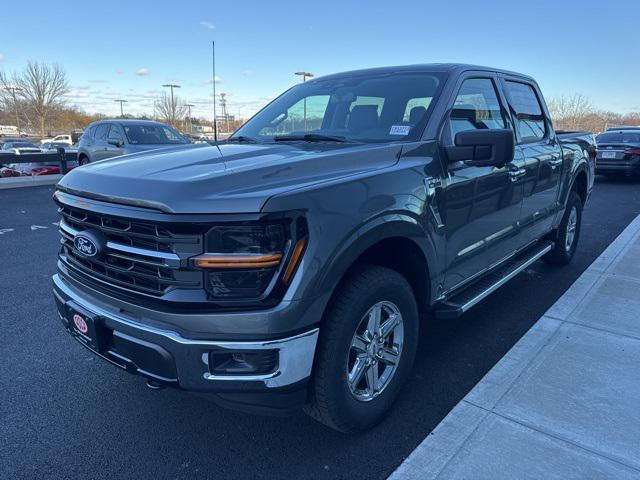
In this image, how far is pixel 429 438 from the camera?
2445mm

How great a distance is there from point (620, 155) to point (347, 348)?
1388 cm

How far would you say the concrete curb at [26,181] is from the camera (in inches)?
524

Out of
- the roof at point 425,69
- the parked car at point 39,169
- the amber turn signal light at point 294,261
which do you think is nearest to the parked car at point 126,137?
the parked car at point 39,169

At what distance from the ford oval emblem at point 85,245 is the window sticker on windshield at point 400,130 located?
71.6 inches

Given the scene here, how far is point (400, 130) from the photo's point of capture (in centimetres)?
293

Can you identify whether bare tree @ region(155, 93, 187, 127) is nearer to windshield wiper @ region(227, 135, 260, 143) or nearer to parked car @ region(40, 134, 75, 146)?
parked car @ region(40, 134, 75, 146)

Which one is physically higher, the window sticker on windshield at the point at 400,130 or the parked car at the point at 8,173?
the window sticker on windshield at the point at 400,130

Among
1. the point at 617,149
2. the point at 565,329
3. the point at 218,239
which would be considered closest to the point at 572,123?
the point at 617,149

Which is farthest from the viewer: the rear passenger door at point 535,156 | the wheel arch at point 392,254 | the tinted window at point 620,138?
the tinted window at point 620,138

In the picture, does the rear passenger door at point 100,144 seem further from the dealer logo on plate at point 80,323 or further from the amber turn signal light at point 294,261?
the amber turn signal light at point 294,261

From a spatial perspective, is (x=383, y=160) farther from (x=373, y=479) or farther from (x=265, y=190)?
(x=373, y=479)

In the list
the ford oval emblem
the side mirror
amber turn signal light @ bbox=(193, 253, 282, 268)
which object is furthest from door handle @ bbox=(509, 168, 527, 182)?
the ford oval emblem

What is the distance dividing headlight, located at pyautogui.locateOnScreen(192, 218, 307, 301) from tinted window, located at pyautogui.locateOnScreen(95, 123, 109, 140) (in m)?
11.9

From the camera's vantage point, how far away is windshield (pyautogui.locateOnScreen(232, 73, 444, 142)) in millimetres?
3010
